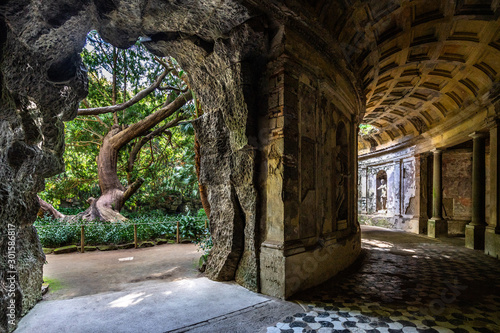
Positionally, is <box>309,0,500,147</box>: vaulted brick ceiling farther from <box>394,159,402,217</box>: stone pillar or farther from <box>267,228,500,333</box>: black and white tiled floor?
<box>267,228,500,333</box>: black and white tiled floor

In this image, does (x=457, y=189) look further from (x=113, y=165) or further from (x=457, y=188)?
(x=113, y=165)

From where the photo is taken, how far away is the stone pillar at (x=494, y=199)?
7.32 metres

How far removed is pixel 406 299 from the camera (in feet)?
13.3

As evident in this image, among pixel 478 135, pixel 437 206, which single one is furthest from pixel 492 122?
pixel 437 206

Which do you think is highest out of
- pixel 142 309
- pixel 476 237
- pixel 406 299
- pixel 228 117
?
pixel 228 117

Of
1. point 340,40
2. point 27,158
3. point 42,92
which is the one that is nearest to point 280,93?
point 340,40

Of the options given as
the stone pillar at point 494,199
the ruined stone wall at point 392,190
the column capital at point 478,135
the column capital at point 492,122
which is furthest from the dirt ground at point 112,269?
the ruined stone wall at point 392,190

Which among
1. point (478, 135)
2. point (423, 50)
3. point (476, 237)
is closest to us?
point (423, 50)

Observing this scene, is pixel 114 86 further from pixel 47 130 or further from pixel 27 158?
pixel 27 158

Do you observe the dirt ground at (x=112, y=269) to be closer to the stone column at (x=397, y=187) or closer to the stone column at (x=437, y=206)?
the stone column at (x=437, y=206)

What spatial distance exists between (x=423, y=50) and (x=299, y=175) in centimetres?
546

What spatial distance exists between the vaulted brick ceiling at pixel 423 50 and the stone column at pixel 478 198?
1.24 m

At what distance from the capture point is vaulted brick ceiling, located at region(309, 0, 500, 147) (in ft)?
16.3

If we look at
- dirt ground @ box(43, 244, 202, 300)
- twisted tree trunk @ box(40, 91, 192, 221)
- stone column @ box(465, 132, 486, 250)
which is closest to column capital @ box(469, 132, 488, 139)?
stone column @ box(465, 132, 486, 250)
